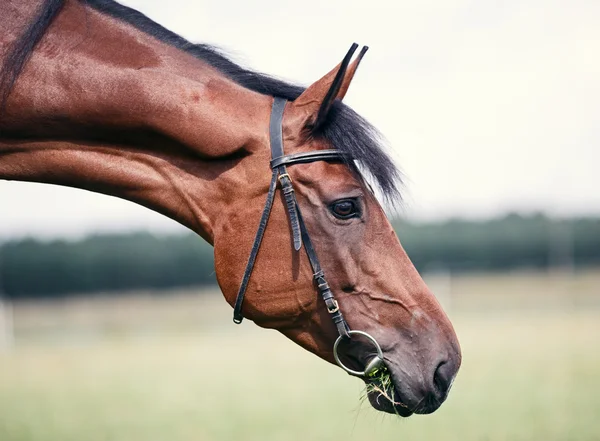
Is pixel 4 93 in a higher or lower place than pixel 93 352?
higher

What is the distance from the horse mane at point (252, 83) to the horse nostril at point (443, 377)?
969mm

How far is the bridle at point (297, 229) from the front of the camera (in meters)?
3.42

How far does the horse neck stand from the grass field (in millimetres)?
1716

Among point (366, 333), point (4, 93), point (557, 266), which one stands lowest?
point (557, 266)

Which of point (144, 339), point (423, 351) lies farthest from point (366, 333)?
point (144, 339)

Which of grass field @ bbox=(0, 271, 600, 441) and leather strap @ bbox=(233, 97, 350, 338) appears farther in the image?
grass field @ bbox=(0, 271, 600, 441)

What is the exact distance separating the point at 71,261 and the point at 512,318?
24755mm

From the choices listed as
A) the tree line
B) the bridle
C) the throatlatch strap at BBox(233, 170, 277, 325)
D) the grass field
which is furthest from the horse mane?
A: the tree line

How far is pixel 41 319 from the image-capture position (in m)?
31.1

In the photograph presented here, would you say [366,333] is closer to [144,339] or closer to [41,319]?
[144,339]

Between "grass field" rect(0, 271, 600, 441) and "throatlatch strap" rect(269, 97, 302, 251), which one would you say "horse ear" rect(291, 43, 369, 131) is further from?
"grass field" rect(0, 271, 600, 441)

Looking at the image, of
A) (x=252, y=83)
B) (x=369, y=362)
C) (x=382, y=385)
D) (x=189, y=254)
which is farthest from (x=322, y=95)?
(x=189, y=254)

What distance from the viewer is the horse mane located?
11.2 feet

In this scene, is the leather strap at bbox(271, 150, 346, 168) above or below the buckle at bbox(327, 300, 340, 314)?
above
